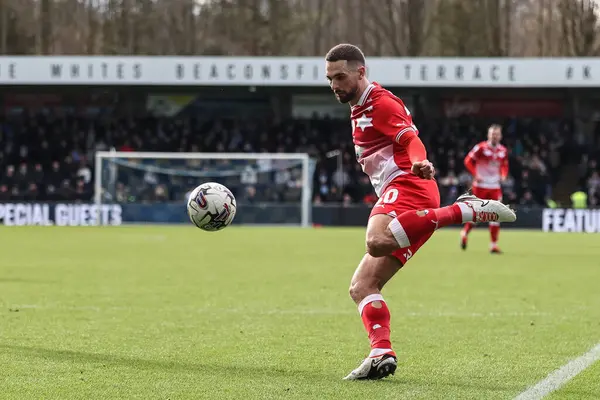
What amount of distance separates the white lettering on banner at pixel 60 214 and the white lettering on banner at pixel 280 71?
6.47 metres

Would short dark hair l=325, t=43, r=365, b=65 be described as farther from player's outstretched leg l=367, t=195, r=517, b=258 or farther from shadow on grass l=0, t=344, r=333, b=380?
shadow on grass l=0, t=344, r=333, b=380

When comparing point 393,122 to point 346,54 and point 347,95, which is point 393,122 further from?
point 346,54

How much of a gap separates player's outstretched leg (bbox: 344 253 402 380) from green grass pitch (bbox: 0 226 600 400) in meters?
0.12

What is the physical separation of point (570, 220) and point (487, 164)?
43.9 ft

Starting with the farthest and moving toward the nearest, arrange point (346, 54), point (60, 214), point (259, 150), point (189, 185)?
1. point (259, 150)
2. point (189, 185)
3. point (60, 214)
4. point (346, 54)

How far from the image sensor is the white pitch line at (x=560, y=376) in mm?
5602

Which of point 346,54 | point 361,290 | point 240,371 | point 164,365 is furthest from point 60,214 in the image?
point 346,54

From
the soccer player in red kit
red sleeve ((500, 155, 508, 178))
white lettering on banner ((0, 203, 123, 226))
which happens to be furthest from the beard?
white lettering on banner ((0, 203, 123, 226))

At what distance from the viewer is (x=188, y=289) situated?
12.2 m

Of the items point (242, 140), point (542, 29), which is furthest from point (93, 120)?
point (542, 29)

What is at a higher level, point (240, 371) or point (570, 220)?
point (240, 371)

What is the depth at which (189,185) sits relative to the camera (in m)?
33.7

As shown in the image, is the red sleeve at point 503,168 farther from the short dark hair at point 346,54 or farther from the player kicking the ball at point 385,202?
the short dark hair at point 346,54

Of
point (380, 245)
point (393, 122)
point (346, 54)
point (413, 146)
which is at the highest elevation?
point (346, 54)
